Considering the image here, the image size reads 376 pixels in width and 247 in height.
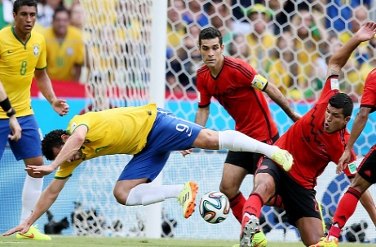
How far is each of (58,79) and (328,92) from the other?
23.0 ft

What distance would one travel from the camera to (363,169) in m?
8.71

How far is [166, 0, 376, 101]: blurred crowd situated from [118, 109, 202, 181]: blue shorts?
3272 mm

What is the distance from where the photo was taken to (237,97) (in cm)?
984

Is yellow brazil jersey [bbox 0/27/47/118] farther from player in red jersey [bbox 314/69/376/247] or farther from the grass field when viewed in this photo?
player in red jersey [bbox 314/69/376/247]

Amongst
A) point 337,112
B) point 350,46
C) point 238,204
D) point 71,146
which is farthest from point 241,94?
point 71,146

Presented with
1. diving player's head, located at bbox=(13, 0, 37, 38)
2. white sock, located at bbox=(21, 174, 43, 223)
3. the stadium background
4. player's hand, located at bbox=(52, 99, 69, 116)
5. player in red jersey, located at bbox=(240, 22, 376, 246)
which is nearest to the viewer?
player in red jersey, located at bbox=(240, 22, 376, 246)

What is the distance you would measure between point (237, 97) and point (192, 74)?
9.31 ft

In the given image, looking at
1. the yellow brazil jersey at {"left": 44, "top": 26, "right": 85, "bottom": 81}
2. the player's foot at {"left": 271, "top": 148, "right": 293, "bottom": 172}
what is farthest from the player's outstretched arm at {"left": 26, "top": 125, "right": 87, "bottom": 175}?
the yellow brazil jersey at {"left": 44, "top": 26, "right": 85, "bottom": 81}

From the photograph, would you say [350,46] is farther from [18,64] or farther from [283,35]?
[283,35]

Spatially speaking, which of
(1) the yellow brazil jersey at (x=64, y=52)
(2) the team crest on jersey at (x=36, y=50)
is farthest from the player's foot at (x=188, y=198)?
(1) the yellow brazil jersey at (x=64, y=52)

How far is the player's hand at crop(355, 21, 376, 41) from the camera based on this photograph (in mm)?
8824

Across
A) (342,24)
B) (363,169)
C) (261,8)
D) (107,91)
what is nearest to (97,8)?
(107,91)

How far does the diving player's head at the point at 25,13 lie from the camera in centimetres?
985

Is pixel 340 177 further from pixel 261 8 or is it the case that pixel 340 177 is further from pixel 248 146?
pixel 248 146
